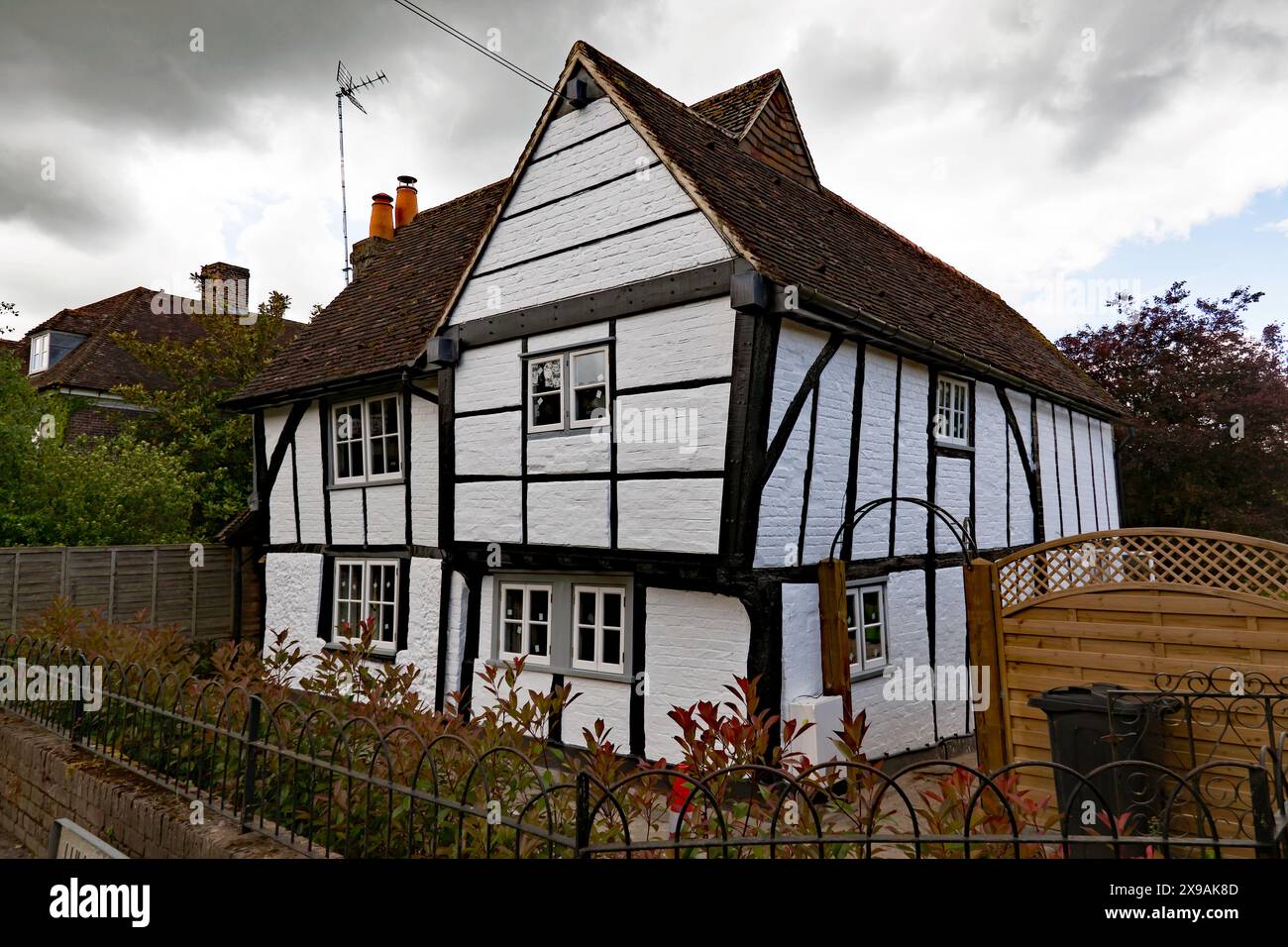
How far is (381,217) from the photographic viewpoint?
16828 mm

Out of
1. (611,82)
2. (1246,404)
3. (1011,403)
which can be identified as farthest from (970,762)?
(1246,404)

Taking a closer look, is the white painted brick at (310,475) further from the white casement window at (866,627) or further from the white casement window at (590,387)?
the white casement window at (866,627)

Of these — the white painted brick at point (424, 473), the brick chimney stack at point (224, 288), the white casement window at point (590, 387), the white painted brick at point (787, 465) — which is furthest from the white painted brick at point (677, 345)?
the brick chimney stack at point (224, 288)

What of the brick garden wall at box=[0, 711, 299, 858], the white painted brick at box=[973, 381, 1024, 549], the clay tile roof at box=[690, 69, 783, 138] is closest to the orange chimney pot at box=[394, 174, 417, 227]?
the clay tile roof at box=[690, 69, 783, 138]

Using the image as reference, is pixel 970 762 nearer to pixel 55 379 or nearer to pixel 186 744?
pixel 186 744

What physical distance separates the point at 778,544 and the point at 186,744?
210 inches

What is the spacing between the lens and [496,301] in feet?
32.6

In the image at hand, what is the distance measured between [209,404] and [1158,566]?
1903 centimetres

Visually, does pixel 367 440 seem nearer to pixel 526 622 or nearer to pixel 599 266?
pixel 526 622

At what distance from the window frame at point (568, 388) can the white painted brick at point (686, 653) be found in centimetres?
203

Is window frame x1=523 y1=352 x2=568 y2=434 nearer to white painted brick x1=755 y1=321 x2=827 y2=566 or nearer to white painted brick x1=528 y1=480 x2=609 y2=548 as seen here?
white painted brick x1=528 y1=480 x2=609 y2=548

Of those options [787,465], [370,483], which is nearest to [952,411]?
[787,465]

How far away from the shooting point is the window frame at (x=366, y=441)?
11.6 metres

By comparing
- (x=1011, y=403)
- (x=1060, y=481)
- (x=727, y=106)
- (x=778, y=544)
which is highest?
(x=727, y=106)
